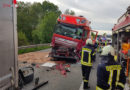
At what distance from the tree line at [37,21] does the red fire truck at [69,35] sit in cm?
1971

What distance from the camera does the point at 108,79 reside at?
254cm

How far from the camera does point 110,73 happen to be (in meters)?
2.51

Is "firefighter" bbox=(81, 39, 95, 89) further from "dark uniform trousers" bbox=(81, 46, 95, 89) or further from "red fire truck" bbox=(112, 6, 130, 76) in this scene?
"red fire truck" bbox=(112, 6, 130, 76)

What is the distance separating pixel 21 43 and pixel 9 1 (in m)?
17.7

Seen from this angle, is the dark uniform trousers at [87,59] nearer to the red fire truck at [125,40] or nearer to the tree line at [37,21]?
the red fire truck at [125,40]

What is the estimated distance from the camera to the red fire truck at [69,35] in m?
9.60

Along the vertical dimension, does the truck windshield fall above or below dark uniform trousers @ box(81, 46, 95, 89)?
above

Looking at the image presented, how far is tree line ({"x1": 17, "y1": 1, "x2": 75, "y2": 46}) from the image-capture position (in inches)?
1210

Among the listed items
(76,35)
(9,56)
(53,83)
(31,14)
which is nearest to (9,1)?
(9,56)

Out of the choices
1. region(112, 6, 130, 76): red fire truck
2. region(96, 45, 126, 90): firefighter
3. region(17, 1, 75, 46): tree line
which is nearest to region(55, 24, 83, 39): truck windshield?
region(112, 6, 130, 76): red fire truck

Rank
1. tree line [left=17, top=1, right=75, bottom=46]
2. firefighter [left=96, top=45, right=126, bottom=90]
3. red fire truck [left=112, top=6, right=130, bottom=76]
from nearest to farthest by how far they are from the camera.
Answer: firefighter [left=96, top=45, right=126, bottom=90] < red fire truck [left=112, top=6, right=130, bottom=76] < tree line [left=17, top=1, right=75, bottom=46]

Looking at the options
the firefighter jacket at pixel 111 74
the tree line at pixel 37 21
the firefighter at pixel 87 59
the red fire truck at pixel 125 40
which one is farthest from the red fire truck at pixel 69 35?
the tree line at pixel 37 21

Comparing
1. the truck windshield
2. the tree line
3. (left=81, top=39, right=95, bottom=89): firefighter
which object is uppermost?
the tree line

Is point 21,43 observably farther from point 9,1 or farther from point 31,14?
point 31,14
